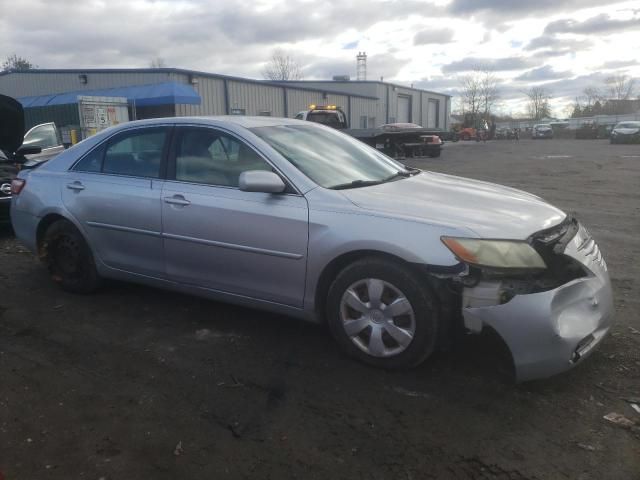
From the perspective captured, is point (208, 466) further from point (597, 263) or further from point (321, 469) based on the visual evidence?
point (597, 263)

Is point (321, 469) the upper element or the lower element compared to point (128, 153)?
lower

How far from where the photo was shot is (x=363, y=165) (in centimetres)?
411

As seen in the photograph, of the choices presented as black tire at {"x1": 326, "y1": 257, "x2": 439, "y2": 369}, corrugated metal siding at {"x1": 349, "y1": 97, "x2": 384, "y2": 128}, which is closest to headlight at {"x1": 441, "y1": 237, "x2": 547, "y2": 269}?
black tire at {"x1": 326, "y1": 257, "x2": 439, "y2": 369}

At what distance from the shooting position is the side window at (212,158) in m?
3.77

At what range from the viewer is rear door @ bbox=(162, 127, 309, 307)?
3.47m

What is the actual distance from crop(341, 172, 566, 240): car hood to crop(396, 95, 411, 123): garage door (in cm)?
4731

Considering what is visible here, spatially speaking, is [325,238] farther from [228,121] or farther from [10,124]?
[10,124]

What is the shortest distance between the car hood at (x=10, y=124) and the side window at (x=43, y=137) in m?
4.39

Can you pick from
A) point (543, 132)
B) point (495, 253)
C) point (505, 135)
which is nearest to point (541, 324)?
point (495, 253)

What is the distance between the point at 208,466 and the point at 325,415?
2.20ft

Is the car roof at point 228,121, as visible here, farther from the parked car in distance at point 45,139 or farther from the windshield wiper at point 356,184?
the parked car in distance at point 45,139

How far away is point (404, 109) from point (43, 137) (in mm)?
43277

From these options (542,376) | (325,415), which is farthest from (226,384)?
(542,376)

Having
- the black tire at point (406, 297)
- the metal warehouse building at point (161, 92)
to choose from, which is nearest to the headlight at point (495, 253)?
the black tire at point (406, 297)
